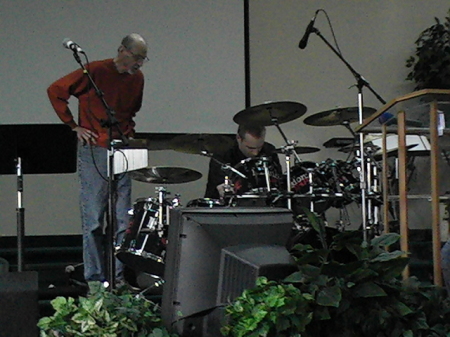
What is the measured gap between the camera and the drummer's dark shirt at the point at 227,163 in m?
4.73

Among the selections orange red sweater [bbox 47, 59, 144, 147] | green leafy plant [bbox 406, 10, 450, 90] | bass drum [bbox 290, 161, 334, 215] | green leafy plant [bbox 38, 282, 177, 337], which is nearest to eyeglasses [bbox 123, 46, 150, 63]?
orange red sweater [bbox 47, 59, 144, 147]

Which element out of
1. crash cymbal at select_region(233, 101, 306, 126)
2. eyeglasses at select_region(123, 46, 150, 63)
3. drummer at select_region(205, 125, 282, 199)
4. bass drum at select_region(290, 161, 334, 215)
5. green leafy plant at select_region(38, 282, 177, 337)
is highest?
eyeglasses at select_region(123, 46, 150, 63)

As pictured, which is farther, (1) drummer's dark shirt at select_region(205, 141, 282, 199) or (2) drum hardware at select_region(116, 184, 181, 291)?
(1) drummer's dark shirt at select_region(205, 141, 282, 199)

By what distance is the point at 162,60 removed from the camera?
624 centimetres

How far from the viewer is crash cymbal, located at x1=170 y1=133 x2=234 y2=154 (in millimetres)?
4910

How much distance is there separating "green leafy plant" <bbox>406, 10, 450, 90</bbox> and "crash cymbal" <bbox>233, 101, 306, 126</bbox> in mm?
2060

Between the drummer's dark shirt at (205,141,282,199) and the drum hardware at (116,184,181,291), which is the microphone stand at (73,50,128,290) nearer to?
the drum hardware at (116,184,181,291)

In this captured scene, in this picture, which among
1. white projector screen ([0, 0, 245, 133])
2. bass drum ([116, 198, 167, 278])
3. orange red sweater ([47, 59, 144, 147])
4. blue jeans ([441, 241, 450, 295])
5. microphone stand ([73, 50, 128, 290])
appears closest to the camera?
blue jeans ([441, 241, 450, 295])

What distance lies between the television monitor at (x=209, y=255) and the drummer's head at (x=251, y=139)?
255cm

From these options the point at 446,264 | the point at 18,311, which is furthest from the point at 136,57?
the point at 18,311

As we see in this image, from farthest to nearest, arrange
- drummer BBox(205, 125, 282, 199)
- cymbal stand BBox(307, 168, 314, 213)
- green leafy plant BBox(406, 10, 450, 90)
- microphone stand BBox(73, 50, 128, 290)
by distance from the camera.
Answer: green leafy plant BBox(406, 10, 450, 90)
drummer BBox(205, 125, 282, 199)
cymbal stand BBox(307, 168, 314, 213)
microphone stand BBox(73, 50, 128, 290)

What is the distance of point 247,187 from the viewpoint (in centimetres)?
459

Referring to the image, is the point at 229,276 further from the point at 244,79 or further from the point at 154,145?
the point at 244,79

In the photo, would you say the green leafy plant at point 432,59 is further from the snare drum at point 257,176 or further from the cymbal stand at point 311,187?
the snare drum at point 257,176
